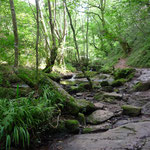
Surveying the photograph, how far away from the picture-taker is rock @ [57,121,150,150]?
6.94 feet

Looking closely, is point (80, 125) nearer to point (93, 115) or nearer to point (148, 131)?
point (93, 115)

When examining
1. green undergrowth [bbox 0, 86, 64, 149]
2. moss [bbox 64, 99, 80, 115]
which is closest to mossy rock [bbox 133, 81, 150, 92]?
moss [bbox 64, 99, 80, 115]

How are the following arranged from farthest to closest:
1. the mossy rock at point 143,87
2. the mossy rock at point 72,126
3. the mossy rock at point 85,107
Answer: the mossy rock at point 143,87, the mossy rock at point 85,107, the mossy rock at point 72,126

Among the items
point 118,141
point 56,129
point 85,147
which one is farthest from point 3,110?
point 118,141

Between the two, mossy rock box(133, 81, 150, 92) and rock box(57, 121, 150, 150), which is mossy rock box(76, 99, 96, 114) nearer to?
rock box(57, 121, 150, 150)

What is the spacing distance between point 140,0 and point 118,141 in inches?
203

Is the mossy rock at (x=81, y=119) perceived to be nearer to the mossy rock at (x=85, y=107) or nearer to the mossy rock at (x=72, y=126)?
the mossy rock at (x=85, y=107)

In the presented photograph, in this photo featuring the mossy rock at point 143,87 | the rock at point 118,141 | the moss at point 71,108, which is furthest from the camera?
the mossy rock at point 143,87

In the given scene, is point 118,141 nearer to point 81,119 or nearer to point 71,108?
point 81,119

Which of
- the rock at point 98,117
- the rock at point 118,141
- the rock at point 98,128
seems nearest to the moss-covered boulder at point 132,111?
the rock at point 98,117

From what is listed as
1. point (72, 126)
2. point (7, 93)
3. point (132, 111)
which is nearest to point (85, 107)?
point (72, 126)

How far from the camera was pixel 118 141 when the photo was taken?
231cm

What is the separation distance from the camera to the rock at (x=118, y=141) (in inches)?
83.3

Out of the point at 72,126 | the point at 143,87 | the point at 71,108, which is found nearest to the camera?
the point at 72,126
